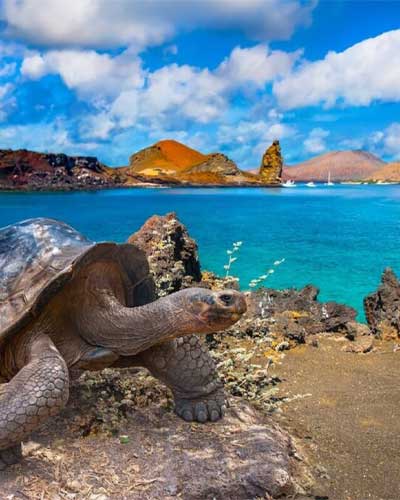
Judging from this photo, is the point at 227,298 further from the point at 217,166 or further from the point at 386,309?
the point at 217,166

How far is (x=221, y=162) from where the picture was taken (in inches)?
7106

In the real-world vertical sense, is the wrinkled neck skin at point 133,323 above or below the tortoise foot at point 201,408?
above

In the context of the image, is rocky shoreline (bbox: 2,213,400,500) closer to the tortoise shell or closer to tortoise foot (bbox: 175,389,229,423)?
tortoise foot (bbox: 175,389,229,423)

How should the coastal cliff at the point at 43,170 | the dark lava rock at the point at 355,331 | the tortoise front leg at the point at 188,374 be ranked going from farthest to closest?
the coastal cliff at the point at 43,170 < the dark lava rock at the point at 355,331 < the tortoise front leg at the point at 188,374

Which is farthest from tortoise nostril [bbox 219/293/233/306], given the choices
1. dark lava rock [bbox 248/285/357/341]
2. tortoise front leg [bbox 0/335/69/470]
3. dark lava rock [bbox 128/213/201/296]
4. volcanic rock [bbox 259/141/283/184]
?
volcanic rock [bbox 259/141/283/184]

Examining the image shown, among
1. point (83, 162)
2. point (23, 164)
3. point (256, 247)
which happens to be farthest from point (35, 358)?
point (83, 162)

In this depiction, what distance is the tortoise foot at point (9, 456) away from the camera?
3.45m

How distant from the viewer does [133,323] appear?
144 inches

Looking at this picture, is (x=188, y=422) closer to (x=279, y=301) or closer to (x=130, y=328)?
(x=130, y=328)

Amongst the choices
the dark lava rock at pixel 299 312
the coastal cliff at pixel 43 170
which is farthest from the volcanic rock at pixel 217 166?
the dark lava rock at pixel 299 312

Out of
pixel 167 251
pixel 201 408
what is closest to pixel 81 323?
pixel 201 408

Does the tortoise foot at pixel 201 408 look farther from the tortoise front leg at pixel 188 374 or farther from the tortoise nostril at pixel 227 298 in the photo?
the tortoise nostril at pixel 227 298

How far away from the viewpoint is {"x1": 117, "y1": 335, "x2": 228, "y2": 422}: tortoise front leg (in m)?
4.15

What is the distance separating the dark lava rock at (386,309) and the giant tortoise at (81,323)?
5.50 m
